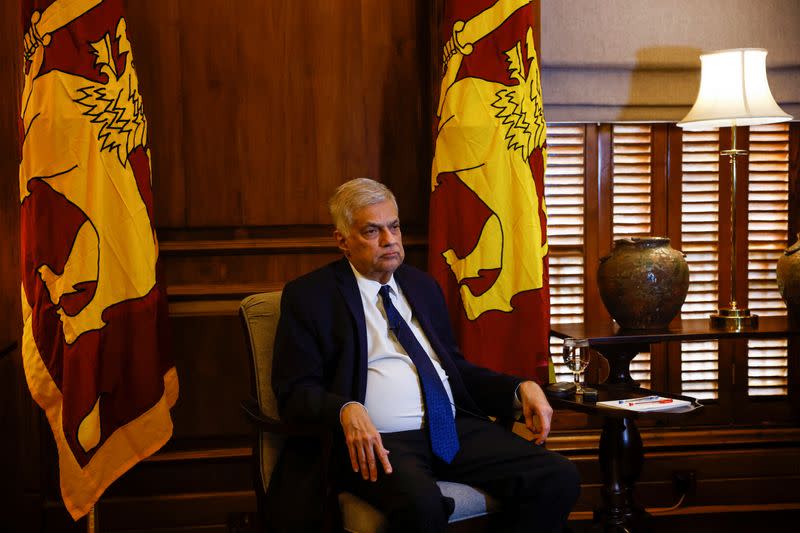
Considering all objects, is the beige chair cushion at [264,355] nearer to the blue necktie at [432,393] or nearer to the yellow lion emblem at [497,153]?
the blue necktie at [432,393]

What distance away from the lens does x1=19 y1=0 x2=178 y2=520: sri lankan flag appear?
251 cm

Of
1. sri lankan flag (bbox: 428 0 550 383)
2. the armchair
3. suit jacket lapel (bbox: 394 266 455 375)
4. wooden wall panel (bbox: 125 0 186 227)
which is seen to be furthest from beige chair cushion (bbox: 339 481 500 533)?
wooden wall panel (bbox: 125 0 186 227)

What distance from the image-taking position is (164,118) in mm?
3004

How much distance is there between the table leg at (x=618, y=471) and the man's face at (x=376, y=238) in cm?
105

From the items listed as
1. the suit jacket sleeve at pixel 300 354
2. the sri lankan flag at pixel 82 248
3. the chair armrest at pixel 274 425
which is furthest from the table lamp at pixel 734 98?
the sri lankan flag at pixel 82 248

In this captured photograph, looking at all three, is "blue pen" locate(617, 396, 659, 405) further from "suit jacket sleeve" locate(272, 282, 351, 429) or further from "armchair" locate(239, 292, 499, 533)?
"suit jacket sleeve" locate(272, 282, 351, 429)

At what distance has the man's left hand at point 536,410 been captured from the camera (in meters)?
2.06

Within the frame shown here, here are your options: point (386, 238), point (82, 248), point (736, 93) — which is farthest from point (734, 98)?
point (82, 248)

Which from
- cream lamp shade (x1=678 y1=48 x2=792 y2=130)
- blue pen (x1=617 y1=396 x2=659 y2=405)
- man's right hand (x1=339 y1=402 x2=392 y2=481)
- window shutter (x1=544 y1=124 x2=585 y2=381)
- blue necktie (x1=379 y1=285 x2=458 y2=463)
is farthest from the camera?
window shutter (x1=544 y1=124 x2=585 y2=381)

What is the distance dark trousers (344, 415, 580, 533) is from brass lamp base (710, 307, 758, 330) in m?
1.18

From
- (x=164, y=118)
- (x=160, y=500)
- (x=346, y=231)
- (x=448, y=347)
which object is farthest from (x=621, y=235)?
(x=160, y=500)

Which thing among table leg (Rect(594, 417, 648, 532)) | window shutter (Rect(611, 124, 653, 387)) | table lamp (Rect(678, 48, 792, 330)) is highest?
table lamp (Rect(678, 48, 792, 330))

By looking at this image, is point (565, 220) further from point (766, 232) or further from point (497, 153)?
point (766, 232)

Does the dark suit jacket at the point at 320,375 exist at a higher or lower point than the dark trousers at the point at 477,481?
higher
